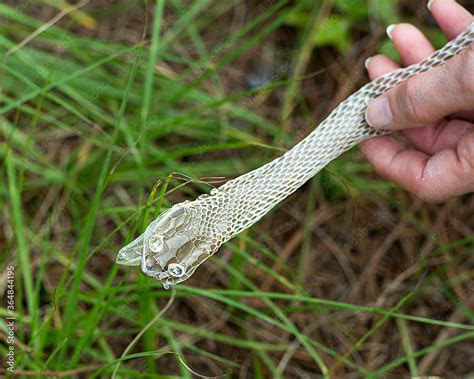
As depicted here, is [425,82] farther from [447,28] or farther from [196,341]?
[196,341]

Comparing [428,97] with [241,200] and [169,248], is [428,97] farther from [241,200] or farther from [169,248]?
[169,248]

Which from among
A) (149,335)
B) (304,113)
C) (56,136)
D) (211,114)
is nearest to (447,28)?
(304,113)

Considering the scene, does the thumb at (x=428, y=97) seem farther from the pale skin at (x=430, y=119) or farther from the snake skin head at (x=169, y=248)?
the snake skin head at (x=169, y=248)

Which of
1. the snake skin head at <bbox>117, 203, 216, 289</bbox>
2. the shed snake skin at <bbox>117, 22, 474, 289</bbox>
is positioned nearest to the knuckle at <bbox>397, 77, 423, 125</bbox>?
the shed snake skin at <bbox>117, 22, 474, 289</bbox>

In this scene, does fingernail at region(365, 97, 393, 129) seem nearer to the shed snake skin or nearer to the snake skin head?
the shed snake skin

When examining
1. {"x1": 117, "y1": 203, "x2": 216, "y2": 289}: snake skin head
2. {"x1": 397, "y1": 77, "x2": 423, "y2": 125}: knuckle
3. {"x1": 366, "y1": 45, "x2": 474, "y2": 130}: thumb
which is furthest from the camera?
{"x1": 397, "y1": 77, "x2": 423, "y2": 125}: knuckle

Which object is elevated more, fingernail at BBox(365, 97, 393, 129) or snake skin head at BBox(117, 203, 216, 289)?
fingernail at BBox(365, 97, 393, 129)

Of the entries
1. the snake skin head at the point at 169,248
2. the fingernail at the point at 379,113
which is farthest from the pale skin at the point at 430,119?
the snake skin head at the point at 169,248
